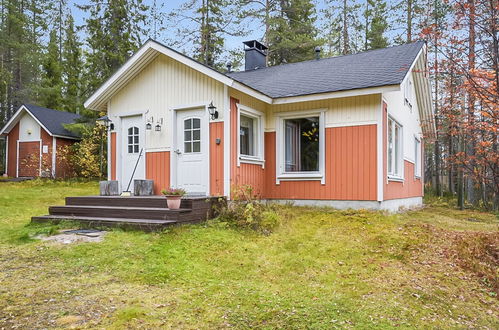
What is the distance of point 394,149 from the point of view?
946 cm

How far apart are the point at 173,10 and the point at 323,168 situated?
14.8 m

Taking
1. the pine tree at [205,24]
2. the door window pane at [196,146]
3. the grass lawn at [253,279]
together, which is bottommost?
the grass lawn at [253,279]

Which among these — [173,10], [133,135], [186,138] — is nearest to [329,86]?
[186,138]

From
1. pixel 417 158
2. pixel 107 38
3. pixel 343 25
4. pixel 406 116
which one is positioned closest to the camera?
pixel 406 116

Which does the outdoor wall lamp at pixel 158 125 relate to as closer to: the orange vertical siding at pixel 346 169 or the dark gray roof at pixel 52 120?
the orange vertical siding at pixel 346 169

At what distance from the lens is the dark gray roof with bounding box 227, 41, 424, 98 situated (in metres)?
7.93

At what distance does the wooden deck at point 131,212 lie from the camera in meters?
6.07

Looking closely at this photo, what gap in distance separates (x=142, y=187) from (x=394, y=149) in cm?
629

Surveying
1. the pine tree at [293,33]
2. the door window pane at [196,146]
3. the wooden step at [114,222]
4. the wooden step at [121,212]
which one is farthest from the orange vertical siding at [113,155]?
the pine tree at [293,33]

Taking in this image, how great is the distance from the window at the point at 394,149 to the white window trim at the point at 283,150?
177 centimetres

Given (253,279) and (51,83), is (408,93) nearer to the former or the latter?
(253,279)

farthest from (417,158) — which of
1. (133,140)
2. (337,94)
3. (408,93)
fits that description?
(133,140)

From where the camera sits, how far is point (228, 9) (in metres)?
19.3

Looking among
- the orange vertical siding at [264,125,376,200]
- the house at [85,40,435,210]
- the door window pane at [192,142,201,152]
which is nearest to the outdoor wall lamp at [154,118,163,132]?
the house at [85,40,435,210]
